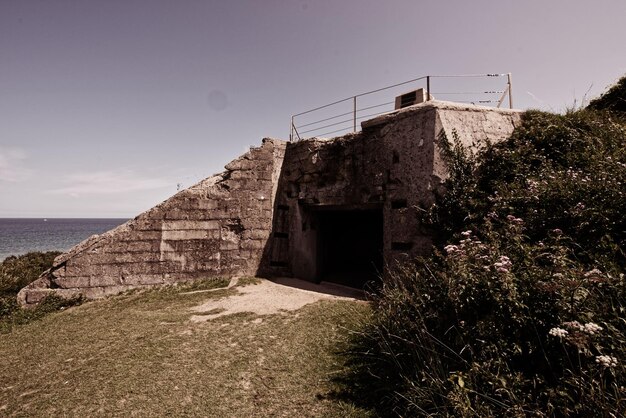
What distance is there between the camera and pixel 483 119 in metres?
6.27

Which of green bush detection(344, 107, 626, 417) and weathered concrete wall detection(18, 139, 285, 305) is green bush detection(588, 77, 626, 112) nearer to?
green bush detection(344, 107, 626, 417)

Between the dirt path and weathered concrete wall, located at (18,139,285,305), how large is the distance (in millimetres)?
981

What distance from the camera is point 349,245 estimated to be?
12070 millimetres

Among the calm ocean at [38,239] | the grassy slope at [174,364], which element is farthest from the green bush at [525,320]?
the calm ocean at [38,239]

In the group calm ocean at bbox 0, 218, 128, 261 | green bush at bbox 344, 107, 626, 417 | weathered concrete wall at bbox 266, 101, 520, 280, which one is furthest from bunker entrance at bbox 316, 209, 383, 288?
calm ocean at bbox 0, 218, 128, 261

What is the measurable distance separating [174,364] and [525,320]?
3.70m

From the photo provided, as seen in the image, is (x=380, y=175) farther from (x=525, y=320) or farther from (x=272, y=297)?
(x=525, y=320)

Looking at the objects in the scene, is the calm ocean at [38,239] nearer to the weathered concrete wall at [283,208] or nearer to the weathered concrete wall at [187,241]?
the weathered concrete wall at [187,241]

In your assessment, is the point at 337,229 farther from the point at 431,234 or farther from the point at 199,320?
the point at 199,320

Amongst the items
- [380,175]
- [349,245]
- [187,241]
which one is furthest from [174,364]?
[349,245]

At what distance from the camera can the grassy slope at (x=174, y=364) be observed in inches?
114

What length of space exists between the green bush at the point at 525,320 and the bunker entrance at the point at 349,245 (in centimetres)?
463

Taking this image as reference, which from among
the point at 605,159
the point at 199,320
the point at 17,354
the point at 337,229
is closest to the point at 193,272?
the point at 199,320

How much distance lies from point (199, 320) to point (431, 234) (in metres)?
4.41
